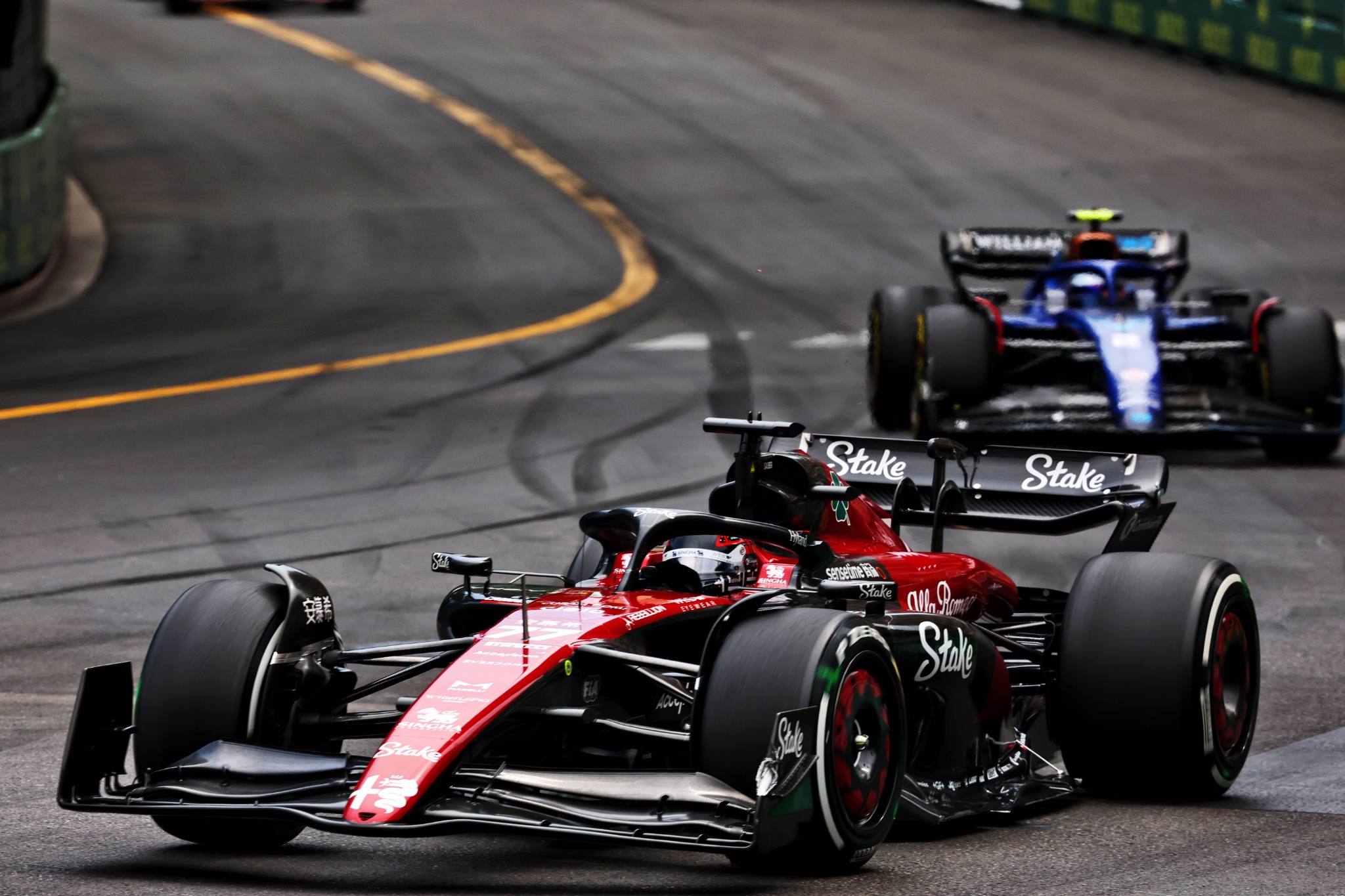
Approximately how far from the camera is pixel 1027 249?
17875 mm

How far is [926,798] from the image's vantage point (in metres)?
6.96

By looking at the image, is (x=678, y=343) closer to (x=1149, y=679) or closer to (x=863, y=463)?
(x=863, y=463)

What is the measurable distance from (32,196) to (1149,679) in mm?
18986

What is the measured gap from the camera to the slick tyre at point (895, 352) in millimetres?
17141

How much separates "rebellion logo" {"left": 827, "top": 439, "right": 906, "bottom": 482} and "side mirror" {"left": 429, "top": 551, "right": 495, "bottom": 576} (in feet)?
9.17

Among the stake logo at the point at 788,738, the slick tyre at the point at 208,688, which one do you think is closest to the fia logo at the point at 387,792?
the slick tyre at the point at 208,688

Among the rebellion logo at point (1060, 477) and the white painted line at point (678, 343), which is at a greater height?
the rebellion logo at point (1060, 477)

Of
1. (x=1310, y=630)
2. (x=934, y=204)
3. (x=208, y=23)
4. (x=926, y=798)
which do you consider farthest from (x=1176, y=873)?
(x=208, y=23)

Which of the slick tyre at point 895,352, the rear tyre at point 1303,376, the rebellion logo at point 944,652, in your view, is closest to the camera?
the rebellion logo at point 944,652

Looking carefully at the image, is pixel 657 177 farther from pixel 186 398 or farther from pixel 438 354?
pixel 186 398

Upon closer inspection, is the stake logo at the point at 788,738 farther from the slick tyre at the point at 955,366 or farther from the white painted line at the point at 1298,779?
the slick tyre at the point at 955,366

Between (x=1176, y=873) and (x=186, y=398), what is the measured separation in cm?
1311

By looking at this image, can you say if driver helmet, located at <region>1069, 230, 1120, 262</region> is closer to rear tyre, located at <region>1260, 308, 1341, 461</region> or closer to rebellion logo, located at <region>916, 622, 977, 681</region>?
rear tyre, located at <region>1260, 308, 1341, 461</region>

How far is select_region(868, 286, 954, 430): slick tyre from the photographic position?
17.1 m
